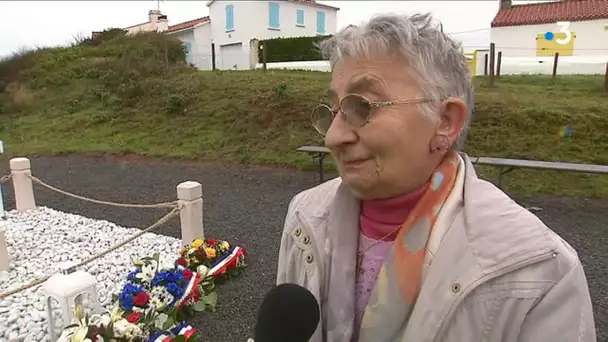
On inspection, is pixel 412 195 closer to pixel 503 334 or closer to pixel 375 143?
pixel 375 143

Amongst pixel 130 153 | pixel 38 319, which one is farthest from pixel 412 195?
pixel 130 153

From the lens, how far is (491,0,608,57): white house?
8.11 metres

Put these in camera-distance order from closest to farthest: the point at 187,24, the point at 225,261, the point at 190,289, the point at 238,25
A: the point at 190,289, the point at 225,261, the point at 238,25, the point at 187,24

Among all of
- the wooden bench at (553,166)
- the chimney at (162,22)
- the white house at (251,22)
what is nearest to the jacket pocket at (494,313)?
the wooden bench at (553,166)

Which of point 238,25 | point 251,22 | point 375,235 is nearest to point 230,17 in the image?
point 238,25

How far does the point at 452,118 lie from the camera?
118cm

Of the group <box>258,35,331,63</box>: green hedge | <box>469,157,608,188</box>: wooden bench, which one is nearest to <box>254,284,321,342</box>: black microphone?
<box>469,157,608,188</box>: wooden bench

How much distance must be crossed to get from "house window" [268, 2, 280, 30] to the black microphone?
25.3 m

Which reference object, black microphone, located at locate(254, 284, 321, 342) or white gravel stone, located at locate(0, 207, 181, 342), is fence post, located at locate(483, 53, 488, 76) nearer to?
white gravel stone, located at locate(0, 207, 181, 342)

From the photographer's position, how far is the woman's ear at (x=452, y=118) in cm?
116

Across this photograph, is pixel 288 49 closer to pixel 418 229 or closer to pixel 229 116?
pixel 229 116

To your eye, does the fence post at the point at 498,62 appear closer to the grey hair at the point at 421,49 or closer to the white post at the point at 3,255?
the white post at the point at 3,255

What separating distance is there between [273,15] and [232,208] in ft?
67.6

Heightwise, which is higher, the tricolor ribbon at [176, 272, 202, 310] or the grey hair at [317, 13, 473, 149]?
the grey hair at [317, 13, 473, 149]
